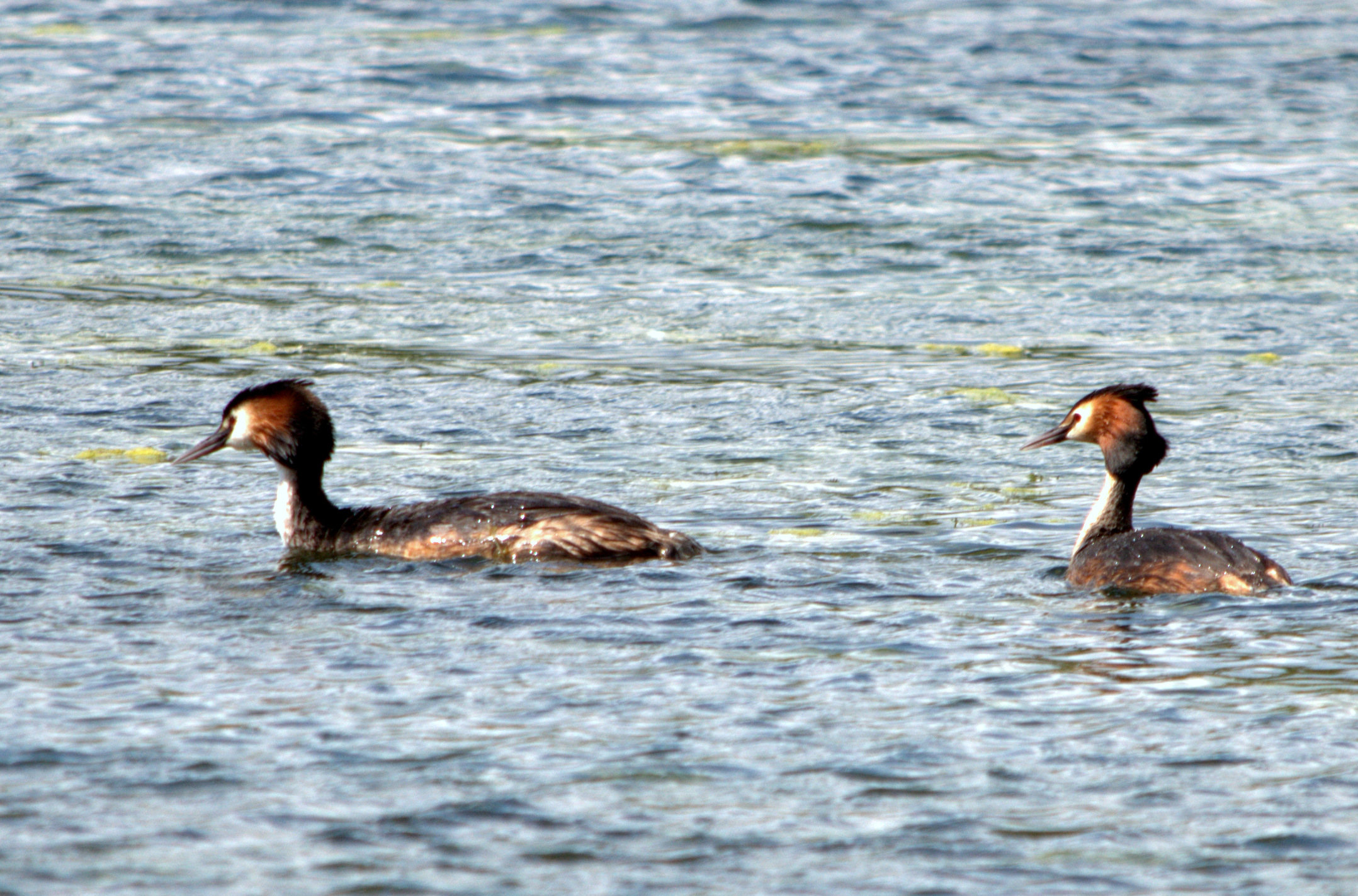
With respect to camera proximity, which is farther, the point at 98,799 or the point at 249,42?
the point at 249,42

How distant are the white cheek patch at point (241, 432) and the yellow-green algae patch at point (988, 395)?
4.71 meters

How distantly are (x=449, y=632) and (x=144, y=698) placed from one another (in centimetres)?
135

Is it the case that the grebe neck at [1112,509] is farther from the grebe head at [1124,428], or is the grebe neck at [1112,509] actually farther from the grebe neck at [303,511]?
the grebe neck at [303,511]

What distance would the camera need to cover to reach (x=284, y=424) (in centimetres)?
1027

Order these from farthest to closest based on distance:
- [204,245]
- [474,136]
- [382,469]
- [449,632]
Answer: [474,136], [204,245], [382,469], [449,632]

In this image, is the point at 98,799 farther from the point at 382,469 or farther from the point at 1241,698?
the point at 382,469

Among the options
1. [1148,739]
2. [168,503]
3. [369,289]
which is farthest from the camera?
[369,289]

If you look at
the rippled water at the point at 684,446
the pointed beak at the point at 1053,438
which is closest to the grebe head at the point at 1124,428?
the pointed beak at the point at 1053,438

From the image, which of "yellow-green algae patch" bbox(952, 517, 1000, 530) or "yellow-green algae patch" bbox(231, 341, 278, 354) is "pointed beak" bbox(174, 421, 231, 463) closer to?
"yellow-green algae patch" bbox(952, 517, 1000, 530)

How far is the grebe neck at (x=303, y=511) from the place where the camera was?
997 cm

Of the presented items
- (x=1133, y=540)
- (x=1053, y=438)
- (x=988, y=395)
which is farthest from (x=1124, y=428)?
(x=988, y=395)

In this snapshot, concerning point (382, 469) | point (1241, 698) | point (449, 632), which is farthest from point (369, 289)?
point (1241, 698)

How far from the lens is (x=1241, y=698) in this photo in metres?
7.56

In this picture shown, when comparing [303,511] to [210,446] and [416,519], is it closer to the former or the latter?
[416,519]
